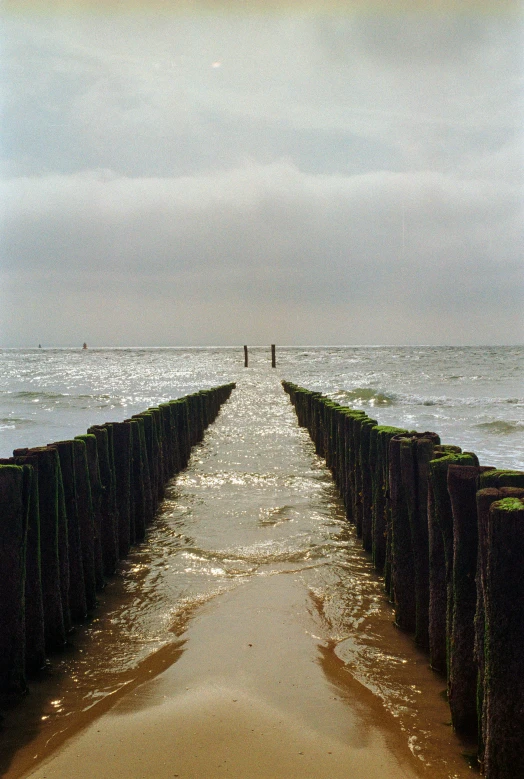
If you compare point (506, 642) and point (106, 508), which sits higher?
point (506, 642)

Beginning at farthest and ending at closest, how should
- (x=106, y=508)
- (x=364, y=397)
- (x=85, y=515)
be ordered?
(x=364, y=397) < (x=106, y=508) < (x=85, y=515)

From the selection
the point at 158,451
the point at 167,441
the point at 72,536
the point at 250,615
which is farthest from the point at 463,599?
the point at 167,441

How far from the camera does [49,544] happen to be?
4551mm

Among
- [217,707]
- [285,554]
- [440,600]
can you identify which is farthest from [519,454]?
[217,707]

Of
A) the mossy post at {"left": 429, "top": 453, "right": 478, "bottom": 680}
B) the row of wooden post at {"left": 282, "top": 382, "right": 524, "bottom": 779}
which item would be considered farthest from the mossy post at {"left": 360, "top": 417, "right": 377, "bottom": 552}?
the mossy post at {"left": 429, "top": 453, "right": 478, "bottom": 680}

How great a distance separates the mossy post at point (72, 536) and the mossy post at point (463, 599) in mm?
2799

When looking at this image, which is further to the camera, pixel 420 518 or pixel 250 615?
pixel 250 615

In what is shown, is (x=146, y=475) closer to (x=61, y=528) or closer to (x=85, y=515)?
(x=85, y=515)

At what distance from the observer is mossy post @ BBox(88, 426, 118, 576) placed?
6176 mm

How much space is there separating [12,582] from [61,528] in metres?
0.92

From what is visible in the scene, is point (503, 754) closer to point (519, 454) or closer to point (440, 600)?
point (440, 600)

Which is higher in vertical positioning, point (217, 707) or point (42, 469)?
point (42, 469)

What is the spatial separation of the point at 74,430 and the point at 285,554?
15.8 meters

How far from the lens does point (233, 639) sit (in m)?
4.46
